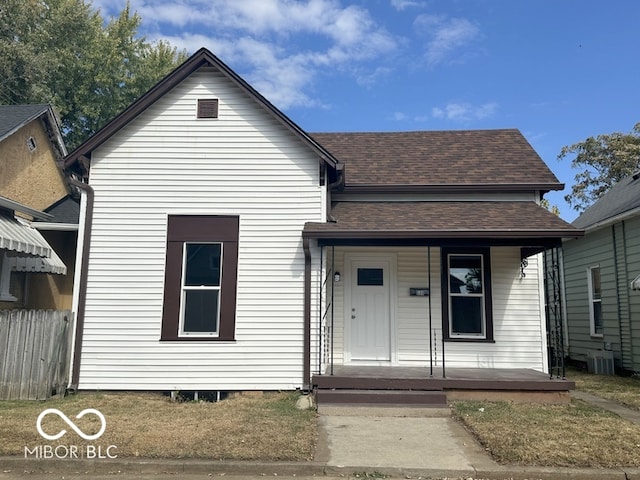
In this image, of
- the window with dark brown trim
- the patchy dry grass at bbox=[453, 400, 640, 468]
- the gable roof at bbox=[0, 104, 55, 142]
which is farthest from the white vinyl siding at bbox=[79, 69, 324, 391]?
the gable roof at bbox=[0, 104, 55, 142]

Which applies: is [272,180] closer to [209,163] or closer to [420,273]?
[209,163]

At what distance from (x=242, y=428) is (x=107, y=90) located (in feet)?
84.0

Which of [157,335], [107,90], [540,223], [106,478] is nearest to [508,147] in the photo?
[540,223]

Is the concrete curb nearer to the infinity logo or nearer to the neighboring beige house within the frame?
the infinity logo

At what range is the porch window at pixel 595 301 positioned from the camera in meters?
13.7

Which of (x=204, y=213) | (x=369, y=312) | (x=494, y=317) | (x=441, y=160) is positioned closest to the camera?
(x=204, y=213)

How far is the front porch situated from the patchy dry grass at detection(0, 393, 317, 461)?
2.13 feet

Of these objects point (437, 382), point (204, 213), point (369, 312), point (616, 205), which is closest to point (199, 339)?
→ point (204, 213)

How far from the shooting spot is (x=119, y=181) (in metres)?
9.24

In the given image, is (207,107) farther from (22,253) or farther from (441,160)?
(441,160)

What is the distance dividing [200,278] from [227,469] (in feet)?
14.6

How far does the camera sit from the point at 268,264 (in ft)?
29.7

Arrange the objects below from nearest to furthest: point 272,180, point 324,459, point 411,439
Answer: point 324,459 < point 411,439 < point 272,180

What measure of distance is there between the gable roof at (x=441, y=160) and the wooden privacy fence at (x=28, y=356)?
20.6ft
